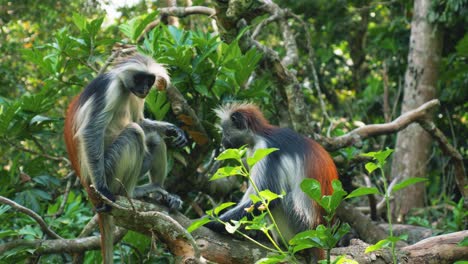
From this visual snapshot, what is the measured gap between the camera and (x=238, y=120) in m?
5.98

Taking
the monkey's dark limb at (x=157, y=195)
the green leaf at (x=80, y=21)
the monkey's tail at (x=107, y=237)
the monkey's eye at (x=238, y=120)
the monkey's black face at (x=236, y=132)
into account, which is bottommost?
the monkey's tail at (x=107, y=237)

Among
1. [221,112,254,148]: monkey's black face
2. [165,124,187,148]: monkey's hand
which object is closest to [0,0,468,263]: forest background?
[165,124,187,148]: monkey's hand

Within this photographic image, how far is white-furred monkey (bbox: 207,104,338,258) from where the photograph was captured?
557 centimetres

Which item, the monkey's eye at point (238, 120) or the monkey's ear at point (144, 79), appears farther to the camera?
the monkey's eye at point (238, 120)

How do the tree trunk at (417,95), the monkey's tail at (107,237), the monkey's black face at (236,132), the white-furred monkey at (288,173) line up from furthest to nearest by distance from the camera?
the tree trunk at (417,95)
the monkey's black face at (236,132)
the white-furred monkey at (288,173)
the monkey's tail at (107,237)

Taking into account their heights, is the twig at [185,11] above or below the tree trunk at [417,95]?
above

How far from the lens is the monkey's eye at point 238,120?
19.6ft

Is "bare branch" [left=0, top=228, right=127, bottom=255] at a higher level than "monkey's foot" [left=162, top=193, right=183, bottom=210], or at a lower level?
lower

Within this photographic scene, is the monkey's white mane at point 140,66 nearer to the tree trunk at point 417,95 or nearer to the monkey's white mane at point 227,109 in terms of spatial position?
the monkey's white mane at point 227,109

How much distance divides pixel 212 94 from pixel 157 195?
134 cm

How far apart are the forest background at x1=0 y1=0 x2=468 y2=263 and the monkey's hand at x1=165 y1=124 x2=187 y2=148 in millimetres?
148

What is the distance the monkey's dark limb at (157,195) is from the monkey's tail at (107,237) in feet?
1.62

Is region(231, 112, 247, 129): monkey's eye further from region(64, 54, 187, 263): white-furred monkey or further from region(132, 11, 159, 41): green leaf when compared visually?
region(132, 11, 159, 41): green leaf

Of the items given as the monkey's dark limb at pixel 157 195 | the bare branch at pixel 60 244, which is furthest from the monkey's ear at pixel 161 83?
the bare branch at pixel 60 244
